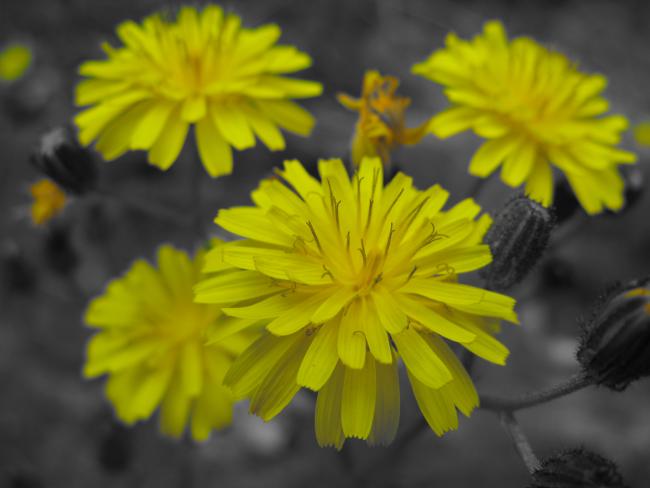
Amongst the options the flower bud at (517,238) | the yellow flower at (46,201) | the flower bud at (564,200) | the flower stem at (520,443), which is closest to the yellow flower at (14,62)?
the yellow flower at (46,201)

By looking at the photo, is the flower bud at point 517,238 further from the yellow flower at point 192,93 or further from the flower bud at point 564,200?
the yellow flower at point 192,93

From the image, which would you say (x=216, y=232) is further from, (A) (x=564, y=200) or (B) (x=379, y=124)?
(A) (x=564, y=200)

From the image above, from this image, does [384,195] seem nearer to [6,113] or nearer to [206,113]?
[206,113]

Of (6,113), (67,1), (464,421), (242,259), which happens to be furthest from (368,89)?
(6,113)

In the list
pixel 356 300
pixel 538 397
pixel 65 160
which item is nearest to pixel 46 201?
pixel 65 160

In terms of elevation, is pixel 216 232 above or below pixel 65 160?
below
